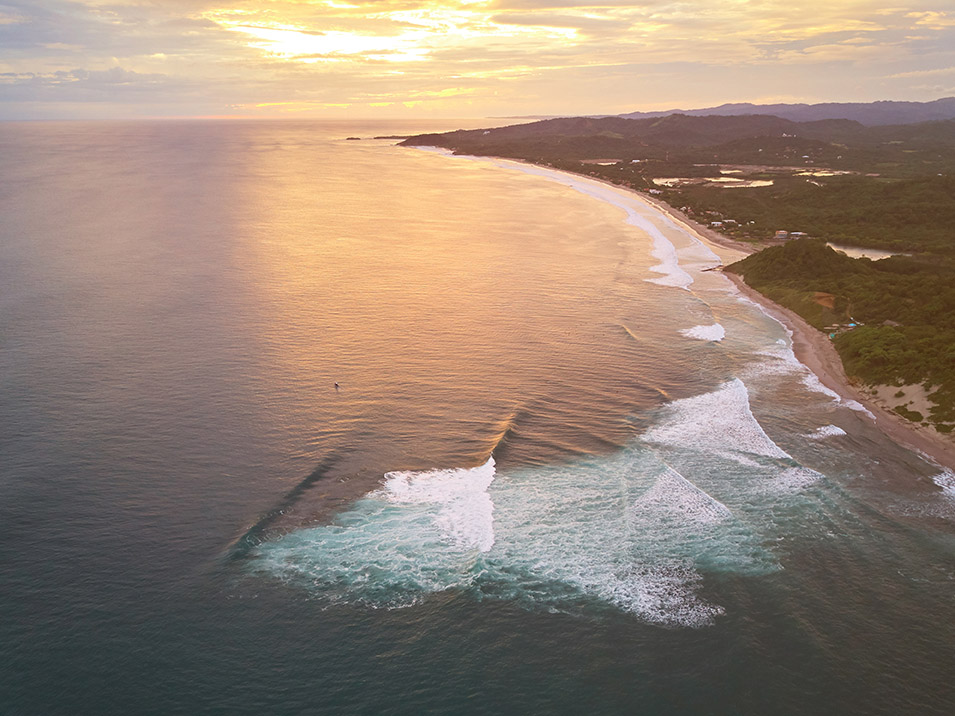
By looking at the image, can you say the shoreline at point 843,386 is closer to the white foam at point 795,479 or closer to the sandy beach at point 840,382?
the sandy beach at point 840,382

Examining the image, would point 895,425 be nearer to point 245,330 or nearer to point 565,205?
point 245,330

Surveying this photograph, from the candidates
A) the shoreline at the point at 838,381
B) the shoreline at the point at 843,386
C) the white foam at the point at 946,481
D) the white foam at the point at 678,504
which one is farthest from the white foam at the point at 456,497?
the shoreline at the point at 843,386

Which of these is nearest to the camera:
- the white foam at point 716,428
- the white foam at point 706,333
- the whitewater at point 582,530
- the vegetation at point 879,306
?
the whitewater at point 582,530

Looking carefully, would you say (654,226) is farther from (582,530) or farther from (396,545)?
(396,545)

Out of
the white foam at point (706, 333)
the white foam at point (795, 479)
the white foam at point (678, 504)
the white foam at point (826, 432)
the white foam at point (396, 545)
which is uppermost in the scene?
the white foam at point (706, 333)

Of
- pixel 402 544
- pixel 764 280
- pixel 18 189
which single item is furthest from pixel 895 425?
pixel 18 189

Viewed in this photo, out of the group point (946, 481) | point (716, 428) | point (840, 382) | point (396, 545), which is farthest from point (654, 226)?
point (396, 545)
